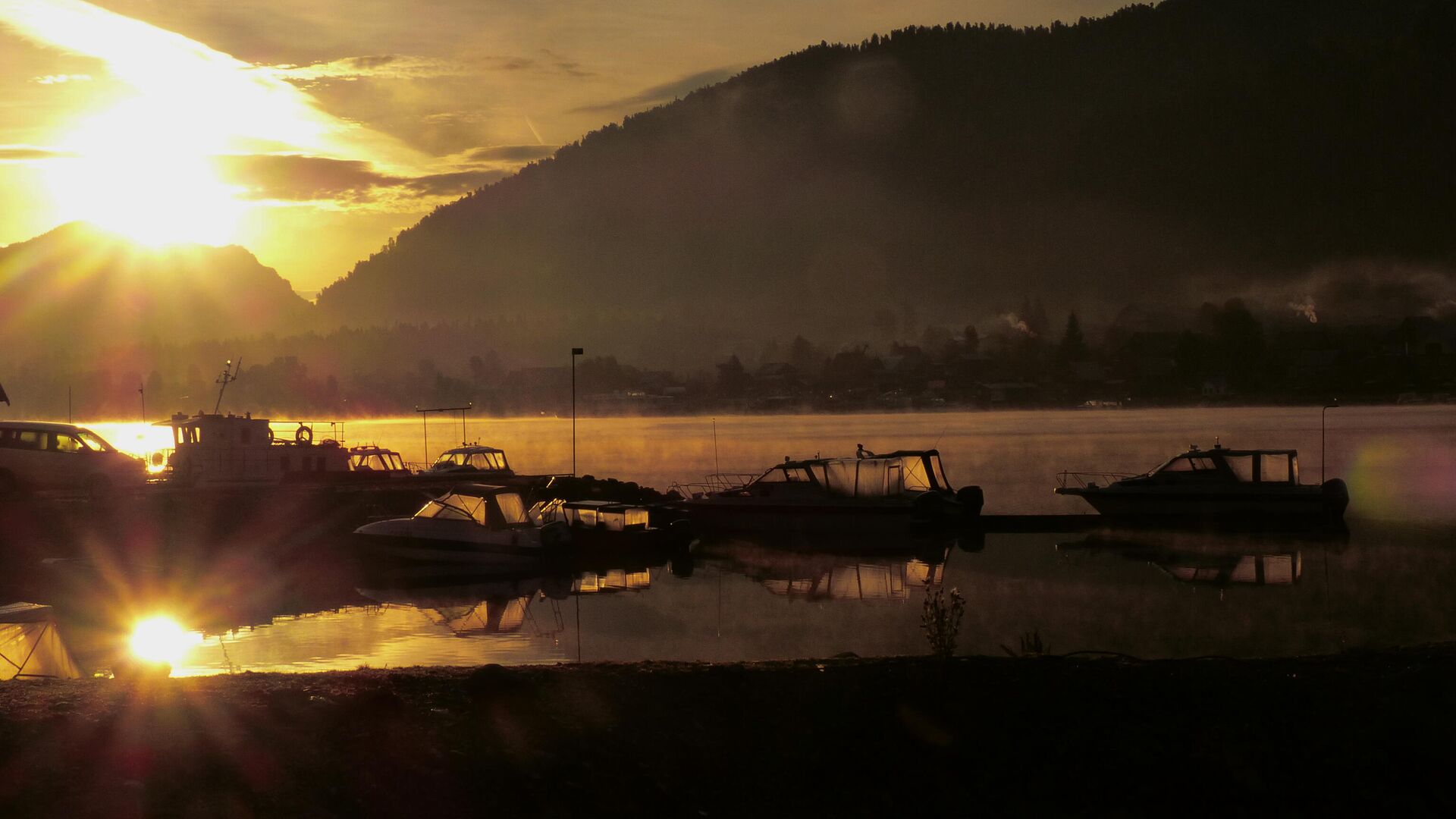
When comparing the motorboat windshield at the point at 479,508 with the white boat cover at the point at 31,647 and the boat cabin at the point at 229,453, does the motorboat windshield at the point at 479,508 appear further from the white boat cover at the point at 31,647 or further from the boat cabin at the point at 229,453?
the boat cabin at the point at 229,453

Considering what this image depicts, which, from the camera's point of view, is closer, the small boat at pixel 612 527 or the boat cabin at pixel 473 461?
the small boat at pixel 612 527

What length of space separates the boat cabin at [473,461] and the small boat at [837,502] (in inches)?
659

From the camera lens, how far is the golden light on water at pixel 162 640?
20625 mm

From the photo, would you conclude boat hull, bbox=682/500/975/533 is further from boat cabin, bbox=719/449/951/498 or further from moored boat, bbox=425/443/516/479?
moored boat, bbox=425/443/516/479

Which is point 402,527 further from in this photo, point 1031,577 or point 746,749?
point 746,749

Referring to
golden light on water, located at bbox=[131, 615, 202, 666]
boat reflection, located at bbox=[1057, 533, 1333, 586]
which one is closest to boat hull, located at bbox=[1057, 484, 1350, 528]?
boat reflection, located at bbox=[1057, 533, 1333, 586]

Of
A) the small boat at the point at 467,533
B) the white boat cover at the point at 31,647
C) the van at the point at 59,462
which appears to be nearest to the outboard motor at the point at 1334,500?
the small boat at the point at 467,533

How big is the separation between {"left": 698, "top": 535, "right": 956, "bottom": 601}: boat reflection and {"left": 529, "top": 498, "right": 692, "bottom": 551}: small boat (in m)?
1.61

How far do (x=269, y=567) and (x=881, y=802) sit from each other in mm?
28058

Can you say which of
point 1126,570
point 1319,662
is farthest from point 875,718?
point 1126,570

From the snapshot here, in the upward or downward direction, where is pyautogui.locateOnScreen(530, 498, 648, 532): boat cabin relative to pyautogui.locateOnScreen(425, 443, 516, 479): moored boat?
downward

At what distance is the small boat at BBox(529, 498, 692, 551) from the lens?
36438mm

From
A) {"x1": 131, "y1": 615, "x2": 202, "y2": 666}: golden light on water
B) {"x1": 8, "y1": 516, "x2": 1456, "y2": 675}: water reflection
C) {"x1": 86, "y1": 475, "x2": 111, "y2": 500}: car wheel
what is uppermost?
{"x1": 86, "y1": 475, "x2": 111, "y2": 500}: car wheel

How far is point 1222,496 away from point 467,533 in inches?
1133
